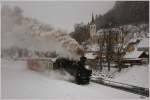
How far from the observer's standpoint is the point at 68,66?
1142cm

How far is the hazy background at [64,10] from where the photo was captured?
10117mm

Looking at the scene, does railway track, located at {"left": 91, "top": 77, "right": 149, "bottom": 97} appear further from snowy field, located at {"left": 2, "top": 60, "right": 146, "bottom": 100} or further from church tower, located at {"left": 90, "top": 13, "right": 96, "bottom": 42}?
church tower, located at {"left": 90, "top": 13, "right": 96, "bottom": 42}

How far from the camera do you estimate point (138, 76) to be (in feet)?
36.5

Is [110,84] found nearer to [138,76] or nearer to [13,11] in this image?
[138,76]

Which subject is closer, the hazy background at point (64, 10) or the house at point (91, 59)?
the hazy background at point (64, 10)

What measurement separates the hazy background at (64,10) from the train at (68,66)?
1672 millimetres

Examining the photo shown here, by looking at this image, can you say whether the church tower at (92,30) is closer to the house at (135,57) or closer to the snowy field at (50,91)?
the house at (135,57)

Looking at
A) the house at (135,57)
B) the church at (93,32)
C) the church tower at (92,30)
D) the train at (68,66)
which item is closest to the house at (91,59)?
the train at (68,66)

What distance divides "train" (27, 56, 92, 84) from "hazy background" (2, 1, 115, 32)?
167cm

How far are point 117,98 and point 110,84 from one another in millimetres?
1989

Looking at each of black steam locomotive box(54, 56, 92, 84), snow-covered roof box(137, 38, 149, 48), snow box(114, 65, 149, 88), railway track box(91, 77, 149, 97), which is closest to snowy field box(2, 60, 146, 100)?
railway track box(91, 77, 149, 97)

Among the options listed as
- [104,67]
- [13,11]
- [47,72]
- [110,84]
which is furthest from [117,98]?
[13,11]

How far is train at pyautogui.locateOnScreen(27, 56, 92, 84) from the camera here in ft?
34.7

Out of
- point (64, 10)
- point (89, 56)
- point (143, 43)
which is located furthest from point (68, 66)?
point (143, 43)
